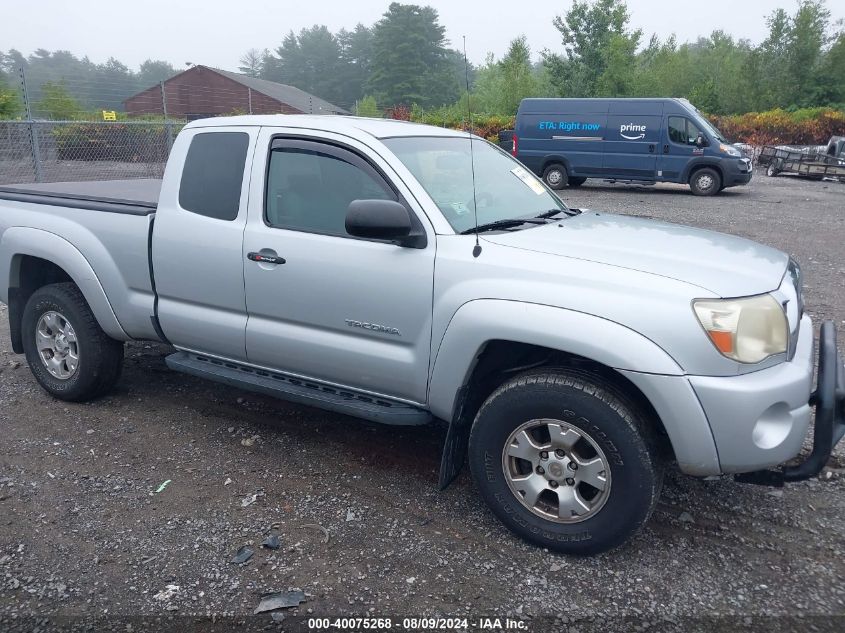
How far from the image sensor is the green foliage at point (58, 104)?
56.9ft

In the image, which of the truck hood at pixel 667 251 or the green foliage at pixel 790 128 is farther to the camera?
the green foliage at pixel 790 128

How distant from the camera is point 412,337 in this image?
3416 millimetres

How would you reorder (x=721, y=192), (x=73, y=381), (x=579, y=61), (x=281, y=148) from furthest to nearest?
(x=579, y=61) → (x=721, y=192) → (x=73, y=381) → (x=281, y=148)

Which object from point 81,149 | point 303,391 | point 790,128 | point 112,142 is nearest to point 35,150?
point 81,149

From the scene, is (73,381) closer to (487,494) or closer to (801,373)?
(487,494)

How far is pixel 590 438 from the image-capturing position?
3.01m

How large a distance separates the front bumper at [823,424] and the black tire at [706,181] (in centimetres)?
1591

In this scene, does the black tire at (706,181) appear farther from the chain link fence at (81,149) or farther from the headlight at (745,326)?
the headlight at (745,326)

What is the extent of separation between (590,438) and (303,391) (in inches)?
62.6

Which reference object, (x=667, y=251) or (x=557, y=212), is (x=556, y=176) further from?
(x=667, y=251)

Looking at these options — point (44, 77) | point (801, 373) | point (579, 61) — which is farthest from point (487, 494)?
point (579, 61)

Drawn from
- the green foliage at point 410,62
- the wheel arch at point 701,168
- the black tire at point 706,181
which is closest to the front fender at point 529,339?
the wheel arch at point 701,168

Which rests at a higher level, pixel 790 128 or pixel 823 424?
pixel 790 128

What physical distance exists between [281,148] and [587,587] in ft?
8.78
